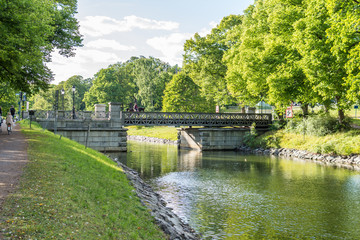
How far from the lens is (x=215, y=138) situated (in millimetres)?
41906

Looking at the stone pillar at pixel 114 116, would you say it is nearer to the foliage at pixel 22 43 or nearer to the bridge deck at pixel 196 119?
the bridge deck at pixel 196 119

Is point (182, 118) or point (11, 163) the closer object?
point (11, 163)

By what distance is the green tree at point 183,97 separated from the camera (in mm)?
53125

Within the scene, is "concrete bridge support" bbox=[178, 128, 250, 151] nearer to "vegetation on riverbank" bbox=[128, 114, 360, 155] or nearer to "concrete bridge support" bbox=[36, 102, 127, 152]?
"vegetation on riverbank" bbox=[128, 114, 360, 155]

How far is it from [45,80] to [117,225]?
17476 mm

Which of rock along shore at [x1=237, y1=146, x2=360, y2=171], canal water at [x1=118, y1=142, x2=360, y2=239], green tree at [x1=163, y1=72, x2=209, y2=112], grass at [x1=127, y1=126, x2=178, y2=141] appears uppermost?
green tree at [x1=163, y1=72, x2=209, y2=112]

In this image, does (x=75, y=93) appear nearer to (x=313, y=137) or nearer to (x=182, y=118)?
(x=182, y=118)

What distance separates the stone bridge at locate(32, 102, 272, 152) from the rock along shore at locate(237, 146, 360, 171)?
4.35m

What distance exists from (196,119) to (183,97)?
41.6 ft

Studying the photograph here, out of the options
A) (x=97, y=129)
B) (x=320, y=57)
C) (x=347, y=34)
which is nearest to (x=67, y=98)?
(x=97, y=129)

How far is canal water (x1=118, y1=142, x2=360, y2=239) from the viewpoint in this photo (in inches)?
450

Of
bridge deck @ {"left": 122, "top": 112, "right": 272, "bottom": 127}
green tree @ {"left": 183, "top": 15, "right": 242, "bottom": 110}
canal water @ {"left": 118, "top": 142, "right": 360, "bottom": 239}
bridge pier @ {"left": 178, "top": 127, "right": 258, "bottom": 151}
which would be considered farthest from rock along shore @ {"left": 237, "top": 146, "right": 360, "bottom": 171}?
green tree @ {"left": 183, "top": 15, "right": 242, "bottom": 110}

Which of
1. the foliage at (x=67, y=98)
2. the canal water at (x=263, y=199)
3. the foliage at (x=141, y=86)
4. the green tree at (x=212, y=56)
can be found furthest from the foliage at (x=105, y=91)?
the canal water at (x=263, y=199)

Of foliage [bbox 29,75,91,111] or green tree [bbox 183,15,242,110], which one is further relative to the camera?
foliage [bbox 29,75,91,111]
